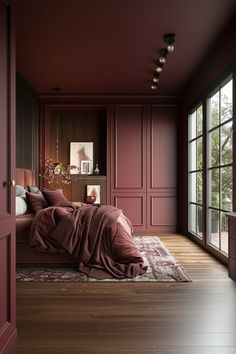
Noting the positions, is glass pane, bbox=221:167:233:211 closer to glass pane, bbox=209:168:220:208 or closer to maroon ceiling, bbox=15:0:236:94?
glass pane, bbox=209:168:220:208

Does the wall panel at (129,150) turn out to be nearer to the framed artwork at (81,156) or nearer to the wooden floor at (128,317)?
the framed artwork at (81,156)

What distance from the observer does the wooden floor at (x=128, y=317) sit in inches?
81.4

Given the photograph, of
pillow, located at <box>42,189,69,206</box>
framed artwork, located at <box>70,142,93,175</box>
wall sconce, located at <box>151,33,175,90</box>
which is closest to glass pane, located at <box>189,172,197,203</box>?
wall sconce, located at <box>151,33,175,90</box>

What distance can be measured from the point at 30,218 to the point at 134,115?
3.75 metres

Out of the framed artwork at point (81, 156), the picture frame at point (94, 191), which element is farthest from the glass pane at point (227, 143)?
the framed artwork at point (81, 156)

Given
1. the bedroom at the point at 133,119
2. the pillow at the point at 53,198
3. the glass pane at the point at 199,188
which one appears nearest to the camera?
the bedroom at the point at 133,119

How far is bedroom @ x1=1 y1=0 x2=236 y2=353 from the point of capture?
2475mm

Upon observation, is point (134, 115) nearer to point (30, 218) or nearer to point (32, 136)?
point (32, 136)

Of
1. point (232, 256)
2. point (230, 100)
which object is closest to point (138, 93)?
point (230, 100)

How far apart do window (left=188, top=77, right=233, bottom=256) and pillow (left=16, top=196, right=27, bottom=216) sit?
105 inches

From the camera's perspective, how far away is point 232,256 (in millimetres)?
3520

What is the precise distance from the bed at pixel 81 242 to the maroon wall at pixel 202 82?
96.1 inches

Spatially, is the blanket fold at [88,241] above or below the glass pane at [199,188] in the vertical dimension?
below

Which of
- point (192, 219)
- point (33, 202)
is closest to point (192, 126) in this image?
point (192, 219)
